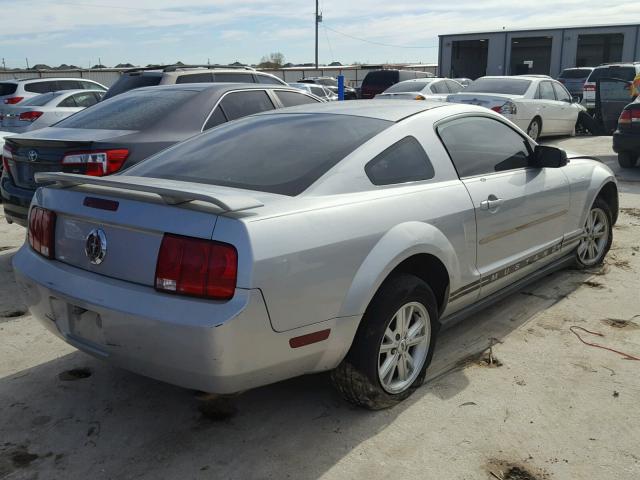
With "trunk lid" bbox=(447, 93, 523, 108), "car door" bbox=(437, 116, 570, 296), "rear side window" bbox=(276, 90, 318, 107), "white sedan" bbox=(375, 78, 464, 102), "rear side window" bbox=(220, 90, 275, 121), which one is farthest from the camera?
"white sedan" bbox=(375, 78, 464, 102)

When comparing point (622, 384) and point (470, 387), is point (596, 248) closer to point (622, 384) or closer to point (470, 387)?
point (622, 384)

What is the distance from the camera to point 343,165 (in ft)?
9.96

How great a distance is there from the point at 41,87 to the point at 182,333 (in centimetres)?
1534

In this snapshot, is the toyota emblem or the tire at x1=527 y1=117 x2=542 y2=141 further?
the tire at x1=527 y1=117 x2=542 y2=141

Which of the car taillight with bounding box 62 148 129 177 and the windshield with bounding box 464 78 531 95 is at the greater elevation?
the windshield with bounding box 464 78 531 95

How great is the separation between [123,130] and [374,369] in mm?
3345

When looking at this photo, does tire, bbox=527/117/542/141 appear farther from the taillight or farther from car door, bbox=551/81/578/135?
the taillight

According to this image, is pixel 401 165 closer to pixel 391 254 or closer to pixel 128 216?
pixel 391 254

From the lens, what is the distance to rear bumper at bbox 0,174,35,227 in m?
5.21

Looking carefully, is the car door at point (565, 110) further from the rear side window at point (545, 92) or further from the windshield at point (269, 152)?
the windshield at point (269, 152)

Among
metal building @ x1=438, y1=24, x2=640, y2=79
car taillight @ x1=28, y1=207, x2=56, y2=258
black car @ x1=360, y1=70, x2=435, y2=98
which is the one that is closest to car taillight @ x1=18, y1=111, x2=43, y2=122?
car taillight @ x1=28, y1=207, x2=56, y2=258

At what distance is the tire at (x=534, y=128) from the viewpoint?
13.6 m

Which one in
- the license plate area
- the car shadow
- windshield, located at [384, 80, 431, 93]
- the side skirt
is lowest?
the car shadow

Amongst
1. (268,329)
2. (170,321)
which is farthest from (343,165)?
(170,321)
